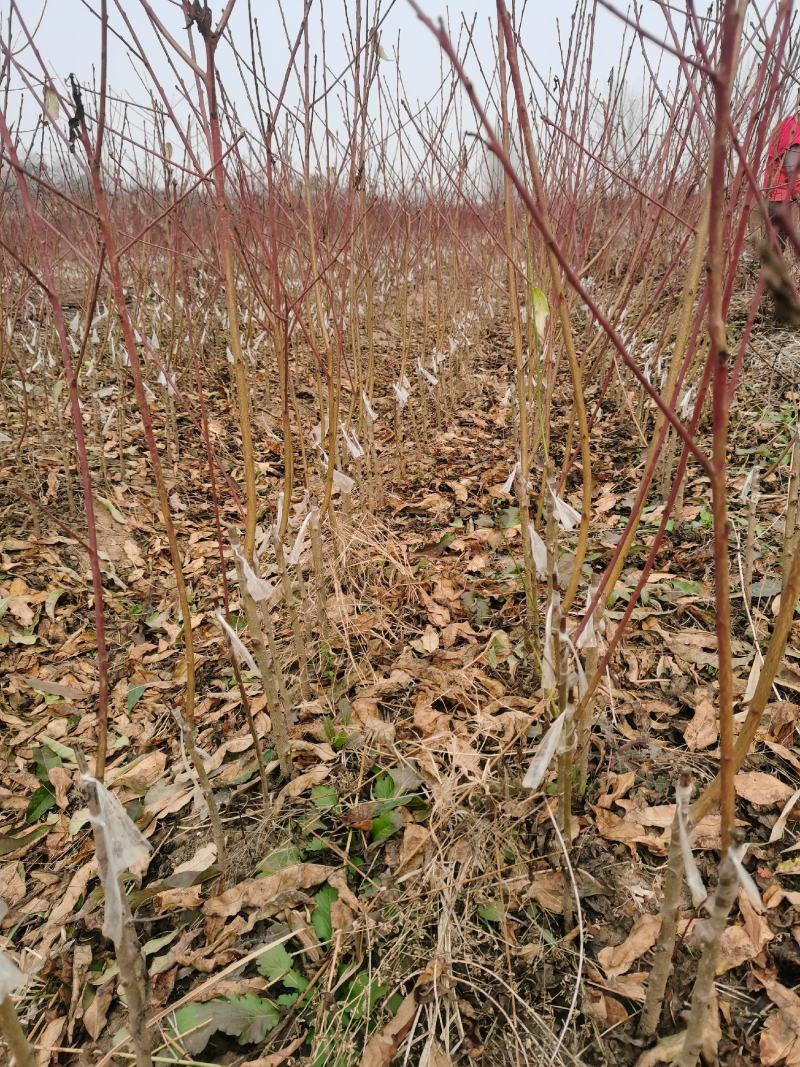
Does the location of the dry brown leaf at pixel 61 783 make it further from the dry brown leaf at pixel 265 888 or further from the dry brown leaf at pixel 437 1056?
the dry brown leaf at pixel 437 1056

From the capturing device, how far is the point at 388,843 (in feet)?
4.19

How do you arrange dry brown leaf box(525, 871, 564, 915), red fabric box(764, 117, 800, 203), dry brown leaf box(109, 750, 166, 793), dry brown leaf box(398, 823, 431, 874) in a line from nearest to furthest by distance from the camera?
red fabric box(764, 117, 800, 203) < dry brown leaf box(525, 871, 564, 915) < dry brown leaf box(398, 823, 431, 874) < dry brown leaf box(109, 750, 166, 793)

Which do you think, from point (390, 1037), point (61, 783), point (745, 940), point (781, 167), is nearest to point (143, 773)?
point (61, 783)

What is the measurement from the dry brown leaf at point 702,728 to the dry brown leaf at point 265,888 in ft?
2.76

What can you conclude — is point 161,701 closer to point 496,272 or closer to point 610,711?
point 610,711

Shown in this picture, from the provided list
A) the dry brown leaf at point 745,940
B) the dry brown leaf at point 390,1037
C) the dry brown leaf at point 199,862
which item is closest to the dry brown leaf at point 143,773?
the dry brown leaf at point 199,862

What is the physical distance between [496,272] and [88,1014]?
292 inches

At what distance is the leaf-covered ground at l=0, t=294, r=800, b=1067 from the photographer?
979 millimetres

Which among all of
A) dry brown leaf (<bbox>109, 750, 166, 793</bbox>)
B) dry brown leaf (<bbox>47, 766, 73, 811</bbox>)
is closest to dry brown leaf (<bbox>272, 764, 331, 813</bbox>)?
dry brown leaf (<bbox>109, 750, 166, 793</bbox>)

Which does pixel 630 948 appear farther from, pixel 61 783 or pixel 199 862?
pixel 61 783

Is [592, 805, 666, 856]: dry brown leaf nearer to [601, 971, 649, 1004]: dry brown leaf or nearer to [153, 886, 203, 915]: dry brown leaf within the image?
[601, 971, 649, 1004]: dry brown leaf

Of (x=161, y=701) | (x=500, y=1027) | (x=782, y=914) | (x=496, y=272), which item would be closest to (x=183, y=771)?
(x=161, y=701)

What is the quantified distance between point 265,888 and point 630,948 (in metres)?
0.68

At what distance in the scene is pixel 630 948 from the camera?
1015 millimetres
